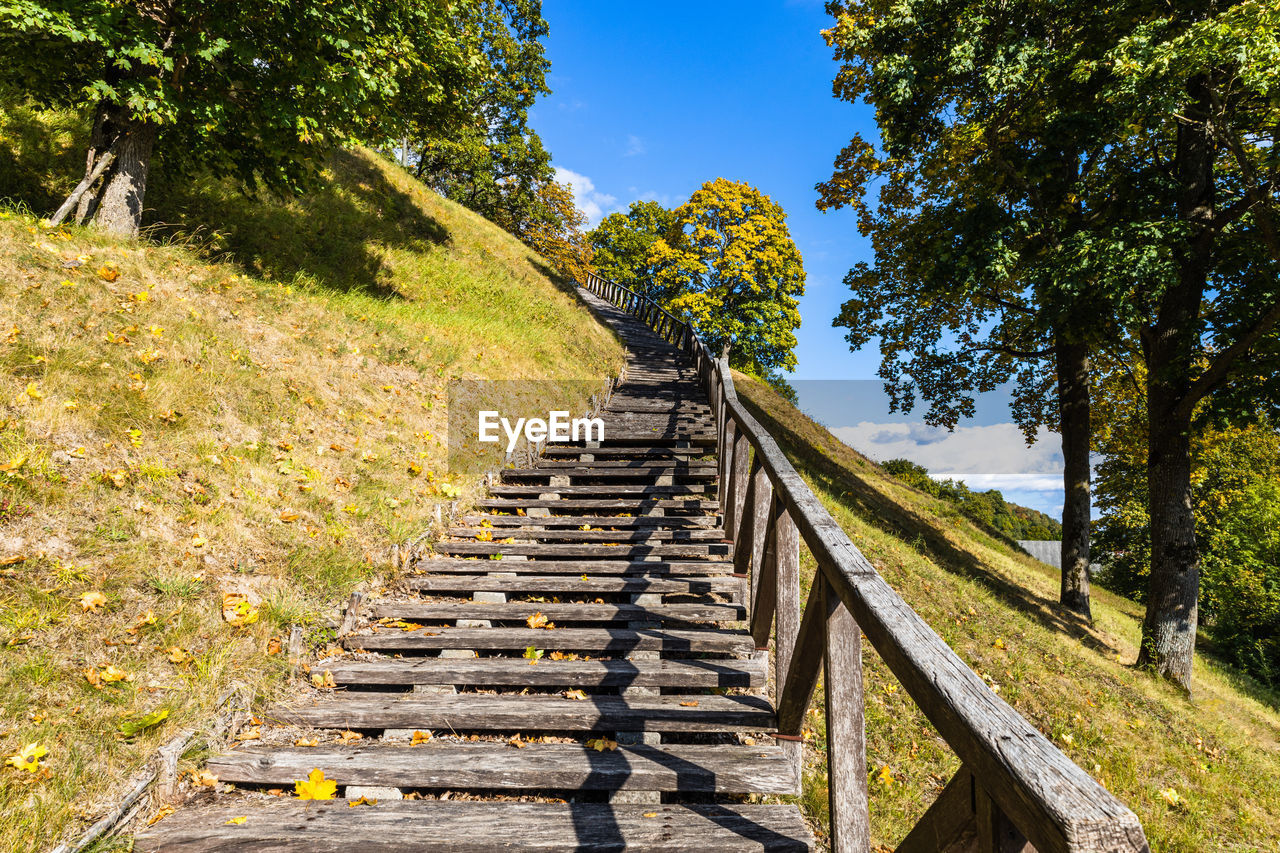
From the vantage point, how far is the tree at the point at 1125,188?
302 inches

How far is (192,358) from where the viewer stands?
18.5 feet

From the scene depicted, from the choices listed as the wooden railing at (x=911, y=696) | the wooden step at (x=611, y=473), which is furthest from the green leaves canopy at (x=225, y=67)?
the wooden railing at (x=911, y=696)

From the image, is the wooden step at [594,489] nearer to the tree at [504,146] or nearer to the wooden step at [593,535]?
the wooden step at [593,535]

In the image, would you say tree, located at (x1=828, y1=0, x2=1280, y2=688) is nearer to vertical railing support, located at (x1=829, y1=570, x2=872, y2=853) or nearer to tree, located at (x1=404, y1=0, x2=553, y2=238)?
vertical railing support, located at (x1=829, y1=570, x2=872, y2=853)

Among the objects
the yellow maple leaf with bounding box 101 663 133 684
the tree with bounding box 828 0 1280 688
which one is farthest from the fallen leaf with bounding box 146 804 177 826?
the tree with bounding box 828 0 1280 688

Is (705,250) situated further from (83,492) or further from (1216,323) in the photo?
(83,492)

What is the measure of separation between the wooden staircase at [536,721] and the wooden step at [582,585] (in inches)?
0.7

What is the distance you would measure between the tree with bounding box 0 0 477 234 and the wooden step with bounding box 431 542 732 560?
6.08m

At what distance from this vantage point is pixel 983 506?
5175 centimetres

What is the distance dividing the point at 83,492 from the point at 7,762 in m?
2.03

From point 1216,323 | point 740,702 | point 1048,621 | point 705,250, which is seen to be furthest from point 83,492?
point 705,250

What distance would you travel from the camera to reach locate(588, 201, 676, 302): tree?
136 feet

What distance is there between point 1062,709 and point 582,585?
222 inches

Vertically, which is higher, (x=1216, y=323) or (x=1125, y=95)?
(x=1125, y=95)
